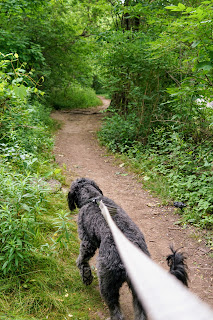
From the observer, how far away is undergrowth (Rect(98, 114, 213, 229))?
15.0 ft

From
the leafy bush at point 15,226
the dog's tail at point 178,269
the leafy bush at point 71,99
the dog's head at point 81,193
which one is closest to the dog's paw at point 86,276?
the leafy bush at point 15,226

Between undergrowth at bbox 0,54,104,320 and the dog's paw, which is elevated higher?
undergrowth at bbox 0,54,104,320

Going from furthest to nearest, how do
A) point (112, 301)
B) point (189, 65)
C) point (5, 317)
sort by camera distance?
point (189, 65), point (112, 301), point (5, 317)

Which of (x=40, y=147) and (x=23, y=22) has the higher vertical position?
(x=23, y=22)

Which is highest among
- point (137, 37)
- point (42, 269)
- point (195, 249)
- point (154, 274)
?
point (137, 37)

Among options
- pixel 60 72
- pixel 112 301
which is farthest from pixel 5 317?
pixel 60 72

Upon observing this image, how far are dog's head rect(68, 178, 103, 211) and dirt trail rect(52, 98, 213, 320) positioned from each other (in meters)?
1.28

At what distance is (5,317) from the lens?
6.81ft

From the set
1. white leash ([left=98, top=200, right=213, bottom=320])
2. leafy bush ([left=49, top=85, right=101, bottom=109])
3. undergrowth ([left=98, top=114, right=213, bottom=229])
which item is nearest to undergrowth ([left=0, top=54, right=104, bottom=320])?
white leash ([left=98, top=200, right=213, bottom=320])

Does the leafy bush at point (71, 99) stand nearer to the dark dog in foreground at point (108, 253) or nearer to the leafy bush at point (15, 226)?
the leafy bush at point (15, 226)

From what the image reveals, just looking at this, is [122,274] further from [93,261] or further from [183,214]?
[183,214]

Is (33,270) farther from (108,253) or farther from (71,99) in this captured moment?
(71,99)

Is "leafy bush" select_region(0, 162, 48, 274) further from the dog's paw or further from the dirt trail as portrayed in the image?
the dirt trail

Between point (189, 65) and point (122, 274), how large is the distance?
18.9 ft
